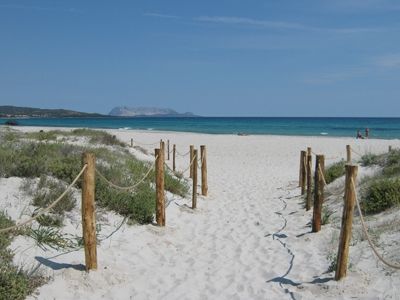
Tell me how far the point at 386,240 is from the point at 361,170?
24.4 ft

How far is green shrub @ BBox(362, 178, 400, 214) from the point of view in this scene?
827 centimetres

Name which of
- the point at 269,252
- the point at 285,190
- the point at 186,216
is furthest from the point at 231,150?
the point at 269,252

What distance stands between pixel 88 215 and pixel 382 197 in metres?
5.41

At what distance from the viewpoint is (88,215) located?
576cm

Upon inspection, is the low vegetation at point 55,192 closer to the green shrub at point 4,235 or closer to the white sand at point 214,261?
the green shrub at point 4,235

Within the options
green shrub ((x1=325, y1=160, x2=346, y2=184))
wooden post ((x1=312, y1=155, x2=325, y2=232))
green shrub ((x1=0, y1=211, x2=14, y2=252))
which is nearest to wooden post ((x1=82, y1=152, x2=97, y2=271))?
green shrub ((x1=0, y1=211, x2=14, y2=252))

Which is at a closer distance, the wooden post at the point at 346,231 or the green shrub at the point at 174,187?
the wooden post at the point at 346,231

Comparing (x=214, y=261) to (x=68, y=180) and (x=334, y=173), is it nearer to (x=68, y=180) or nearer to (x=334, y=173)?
(x=68, y=180)

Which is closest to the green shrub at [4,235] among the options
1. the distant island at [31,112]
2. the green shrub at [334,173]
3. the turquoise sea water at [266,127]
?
the green shrub at [334,173]

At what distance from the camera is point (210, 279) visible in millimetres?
6133

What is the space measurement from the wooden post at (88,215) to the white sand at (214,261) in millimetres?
Result: 179

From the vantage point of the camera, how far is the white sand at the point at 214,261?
5500mm

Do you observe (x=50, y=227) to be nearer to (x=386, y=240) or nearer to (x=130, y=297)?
(x=130, y=297)

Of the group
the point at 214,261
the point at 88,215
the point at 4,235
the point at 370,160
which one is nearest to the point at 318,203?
the point at 214,261
